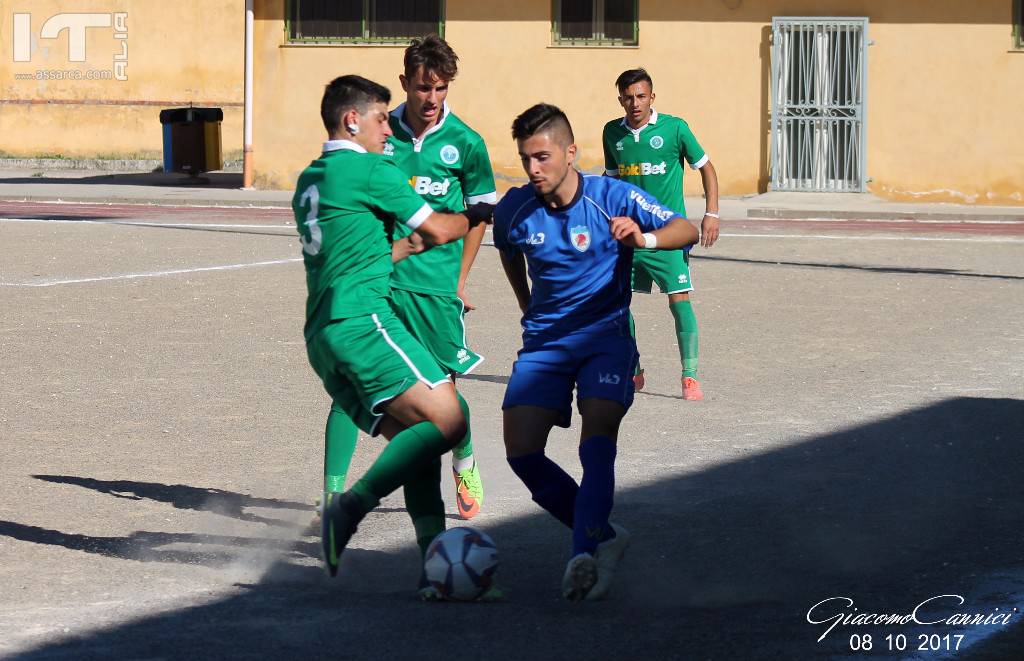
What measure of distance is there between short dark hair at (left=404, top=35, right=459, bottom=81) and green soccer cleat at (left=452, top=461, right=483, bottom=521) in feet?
5.32

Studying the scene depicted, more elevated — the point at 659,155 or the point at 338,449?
the point at 659,155

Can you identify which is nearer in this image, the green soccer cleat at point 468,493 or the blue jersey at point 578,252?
the blue jersey at point 578,252

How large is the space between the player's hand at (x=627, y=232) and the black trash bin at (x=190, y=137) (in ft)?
88.0

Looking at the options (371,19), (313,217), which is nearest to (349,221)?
(313,217)

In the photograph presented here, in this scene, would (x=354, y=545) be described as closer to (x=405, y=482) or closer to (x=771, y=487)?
(x=405, y=482)

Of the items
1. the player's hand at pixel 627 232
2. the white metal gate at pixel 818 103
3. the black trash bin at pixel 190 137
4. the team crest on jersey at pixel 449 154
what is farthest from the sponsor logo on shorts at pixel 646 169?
the black trash bin at pixel 190 137

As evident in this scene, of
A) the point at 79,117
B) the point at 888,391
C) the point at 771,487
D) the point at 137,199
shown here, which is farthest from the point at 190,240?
the point at 79,117

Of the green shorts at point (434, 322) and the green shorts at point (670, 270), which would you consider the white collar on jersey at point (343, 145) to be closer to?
the green shorts at point (434, 322)

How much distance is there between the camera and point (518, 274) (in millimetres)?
6473

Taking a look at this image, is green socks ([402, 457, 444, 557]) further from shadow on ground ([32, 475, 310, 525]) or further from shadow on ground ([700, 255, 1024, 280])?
shadow on ground ([700, 255, 1024, 280])

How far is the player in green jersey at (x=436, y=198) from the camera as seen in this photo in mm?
6727

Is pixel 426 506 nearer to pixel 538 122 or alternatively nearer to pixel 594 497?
pixel 594 497

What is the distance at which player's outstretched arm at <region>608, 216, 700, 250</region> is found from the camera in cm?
575

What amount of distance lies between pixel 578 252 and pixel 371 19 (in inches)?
928
